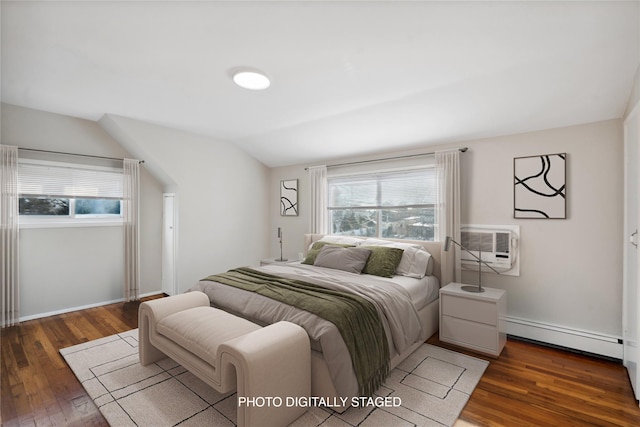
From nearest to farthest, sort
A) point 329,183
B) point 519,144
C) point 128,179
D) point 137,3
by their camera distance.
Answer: point 137,3 < point 519,144 < point 128,179 < point 329,183

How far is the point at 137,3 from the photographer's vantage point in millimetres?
1771

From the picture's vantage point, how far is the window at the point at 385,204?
12.7 feet

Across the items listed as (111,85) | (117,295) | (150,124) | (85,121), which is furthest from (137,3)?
(117,295)

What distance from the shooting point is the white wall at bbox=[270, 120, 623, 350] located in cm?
267

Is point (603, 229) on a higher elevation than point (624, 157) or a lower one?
lower

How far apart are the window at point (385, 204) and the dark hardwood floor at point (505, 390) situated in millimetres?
1496

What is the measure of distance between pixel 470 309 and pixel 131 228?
4263mm

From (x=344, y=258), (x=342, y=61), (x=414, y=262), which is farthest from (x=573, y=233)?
(x=342, y=61)

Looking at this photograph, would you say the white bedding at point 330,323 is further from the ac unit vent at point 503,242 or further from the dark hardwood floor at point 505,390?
the ac unit vent at point 503,242

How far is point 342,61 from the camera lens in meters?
2.34

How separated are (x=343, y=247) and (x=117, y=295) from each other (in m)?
3.22

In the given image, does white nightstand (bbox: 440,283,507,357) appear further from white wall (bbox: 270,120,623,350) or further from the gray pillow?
the gray pillow

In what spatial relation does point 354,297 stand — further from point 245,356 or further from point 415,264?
point 415,264

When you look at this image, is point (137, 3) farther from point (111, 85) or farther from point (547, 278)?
point (547, 278)
